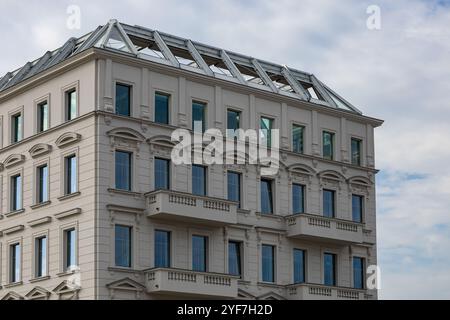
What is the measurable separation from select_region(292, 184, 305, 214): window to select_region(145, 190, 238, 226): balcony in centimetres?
560

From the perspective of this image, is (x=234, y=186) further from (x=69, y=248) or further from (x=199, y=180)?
(x=69, y=248)

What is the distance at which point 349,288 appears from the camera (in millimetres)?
57031

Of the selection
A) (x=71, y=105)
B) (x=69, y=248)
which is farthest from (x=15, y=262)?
(x=71, y=105)

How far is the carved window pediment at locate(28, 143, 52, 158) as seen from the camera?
51938 mm

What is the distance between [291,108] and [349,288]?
11.0 metres

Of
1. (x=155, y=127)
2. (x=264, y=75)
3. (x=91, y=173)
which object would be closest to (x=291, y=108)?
(x=264, y=75)

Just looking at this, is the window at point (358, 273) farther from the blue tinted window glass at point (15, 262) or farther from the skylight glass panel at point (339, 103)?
the blue tinted window glass at point (15, 262)

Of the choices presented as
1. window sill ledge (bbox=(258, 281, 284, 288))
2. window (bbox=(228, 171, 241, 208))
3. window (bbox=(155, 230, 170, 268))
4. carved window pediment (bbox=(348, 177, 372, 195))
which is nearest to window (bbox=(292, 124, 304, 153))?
carved window pediment (bbox=(348, 177, 372, 195))

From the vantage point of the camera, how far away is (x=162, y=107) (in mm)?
52219

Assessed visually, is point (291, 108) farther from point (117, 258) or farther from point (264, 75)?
point (117, 258)

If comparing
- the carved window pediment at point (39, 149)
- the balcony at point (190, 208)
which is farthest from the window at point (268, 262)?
the carved window pediment at point (39, 149)

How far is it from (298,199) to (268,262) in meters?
4.46

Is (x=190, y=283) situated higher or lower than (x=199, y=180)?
lower

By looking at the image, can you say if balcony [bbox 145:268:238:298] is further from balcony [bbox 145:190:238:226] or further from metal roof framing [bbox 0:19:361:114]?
metal roof framing [bbox 0:19:361:114]
